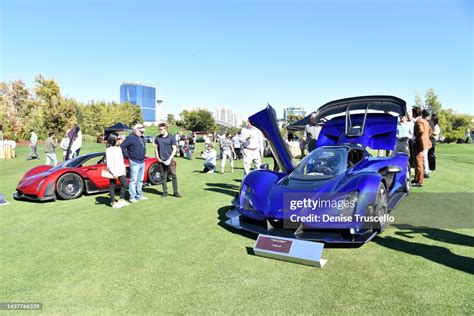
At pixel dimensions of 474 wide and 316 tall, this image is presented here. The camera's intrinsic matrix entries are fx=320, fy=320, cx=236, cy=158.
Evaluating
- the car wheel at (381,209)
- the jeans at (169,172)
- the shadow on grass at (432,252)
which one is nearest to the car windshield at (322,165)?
the car wheel at (381,209)

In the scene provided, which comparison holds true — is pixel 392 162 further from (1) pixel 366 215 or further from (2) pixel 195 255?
(2) pixel 195 255

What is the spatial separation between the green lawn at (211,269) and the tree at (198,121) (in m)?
91.8

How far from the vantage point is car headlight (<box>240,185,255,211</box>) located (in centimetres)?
488

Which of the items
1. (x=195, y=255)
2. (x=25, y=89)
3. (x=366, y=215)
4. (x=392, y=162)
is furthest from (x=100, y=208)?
(x=25, y=89)

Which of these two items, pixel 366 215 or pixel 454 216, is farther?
pixel 454 216

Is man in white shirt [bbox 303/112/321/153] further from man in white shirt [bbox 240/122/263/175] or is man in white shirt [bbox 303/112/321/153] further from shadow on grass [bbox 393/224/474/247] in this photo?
shadow on grass [bbox 393/224/474/247]

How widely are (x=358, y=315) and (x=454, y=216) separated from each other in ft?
12.8

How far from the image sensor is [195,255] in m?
4.21

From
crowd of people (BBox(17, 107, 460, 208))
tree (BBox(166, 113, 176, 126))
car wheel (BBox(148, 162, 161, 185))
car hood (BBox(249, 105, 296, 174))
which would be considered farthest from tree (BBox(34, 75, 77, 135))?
tree (BBox(166, 113, 176, 126))

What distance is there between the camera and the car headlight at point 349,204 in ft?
13.5

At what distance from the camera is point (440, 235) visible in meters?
4.59

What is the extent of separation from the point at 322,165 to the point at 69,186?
620 cm

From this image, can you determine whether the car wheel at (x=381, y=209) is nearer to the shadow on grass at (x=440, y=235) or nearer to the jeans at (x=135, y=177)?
the shadow on grass at (x=440, y=235)

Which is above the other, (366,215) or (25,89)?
(25,89)
